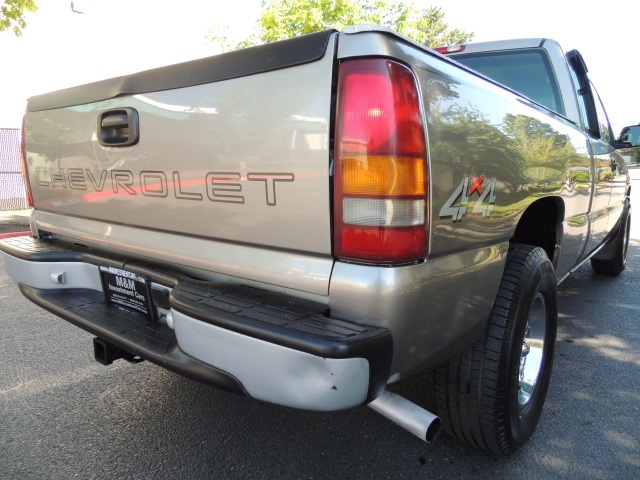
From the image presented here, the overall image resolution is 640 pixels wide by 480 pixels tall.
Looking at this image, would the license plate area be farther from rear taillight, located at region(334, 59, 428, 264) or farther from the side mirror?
the side mirror

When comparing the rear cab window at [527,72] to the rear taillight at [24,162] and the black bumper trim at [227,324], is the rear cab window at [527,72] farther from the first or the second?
the rear taillight at [24,162]

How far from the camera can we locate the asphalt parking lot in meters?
2.02

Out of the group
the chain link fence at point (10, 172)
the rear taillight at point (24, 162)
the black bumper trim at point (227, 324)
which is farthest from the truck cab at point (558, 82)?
the chain link fence at point (10, 172)

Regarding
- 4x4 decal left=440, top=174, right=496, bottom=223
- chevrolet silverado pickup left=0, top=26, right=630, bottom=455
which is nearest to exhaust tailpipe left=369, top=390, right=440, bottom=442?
chevrolet silverado pickup left=0, top=26, right=630, bottom=455

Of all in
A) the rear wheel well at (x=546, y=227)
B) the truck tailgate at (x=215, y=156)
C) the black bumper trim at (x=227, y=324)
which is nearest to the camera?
the black bumper trim at (x=227, y=324)

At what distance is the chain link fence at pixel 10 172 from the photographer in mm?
11867

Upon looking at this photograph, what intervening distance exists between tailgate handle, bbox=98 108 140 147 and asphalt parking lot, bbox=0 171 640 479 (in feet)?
4.53

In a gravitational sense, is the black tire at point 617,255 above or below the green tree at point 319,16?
below

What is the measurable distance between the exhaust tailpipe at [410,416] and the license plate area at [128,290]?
40.9 inches

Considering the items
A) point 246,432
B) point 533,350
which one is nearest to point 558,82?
point 533,350

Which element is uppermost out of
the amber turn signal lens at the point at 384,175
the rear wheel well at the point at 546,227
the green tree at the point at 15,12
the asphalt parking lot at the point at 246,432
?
the green tree at the point at 15,12

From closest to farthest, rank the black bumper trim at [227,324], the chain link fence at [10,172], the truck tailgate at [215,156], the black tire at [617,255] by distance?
the black bumper trim at [227,324]
the truck tailgate at [215,156]
the black tire at [617,255]
the chain link fence at [10,172]

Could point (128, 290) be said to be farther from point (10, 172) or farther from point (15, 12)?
point (10, 172)

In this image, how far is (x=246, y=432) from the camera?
7.47 feet
